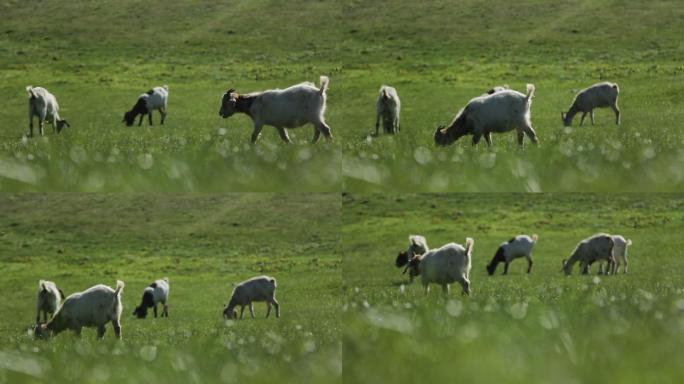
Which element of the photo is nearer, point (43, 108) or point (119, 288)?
point (119, 288)

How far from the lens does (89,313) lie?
18.2 m

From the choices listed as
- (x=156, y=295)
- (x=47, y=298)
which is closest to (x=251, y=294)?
(x=156, y=295)

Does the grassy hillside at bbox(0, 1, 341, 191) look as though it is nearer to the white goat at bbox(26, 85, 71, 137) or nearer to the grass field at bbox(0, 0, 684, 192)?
the grass field at bbox(0, 0, 684, 192)

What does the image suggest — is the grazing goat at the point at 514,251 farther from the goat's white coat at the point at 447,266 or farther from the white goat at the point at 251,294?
the white goat at the point at 251,294

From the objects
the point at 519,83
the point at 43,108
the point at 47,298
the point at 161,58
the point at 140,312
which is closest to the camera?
the point at 140,312

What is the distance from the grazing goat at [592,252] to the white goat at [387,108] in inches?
174

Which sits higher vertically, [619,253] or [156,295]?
[619,253]

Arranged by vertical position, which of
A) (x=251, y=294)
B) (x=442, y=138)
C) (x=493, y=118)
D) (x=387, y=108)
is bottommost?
(x=251, y=294)

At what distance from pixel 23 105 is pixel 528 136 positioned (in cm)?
1082

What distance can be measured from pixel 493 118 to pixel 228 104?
5.43 m

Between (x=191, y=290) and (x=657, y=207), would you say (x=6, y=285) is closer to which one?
(x=191, y=290)

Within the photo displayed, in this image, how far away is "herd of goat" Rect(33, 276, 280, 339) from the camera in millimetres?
17953

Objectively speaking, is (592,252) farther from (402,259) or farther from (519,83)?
(519,83)

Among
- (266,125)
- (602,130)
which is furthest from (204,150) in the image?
(602,130)
